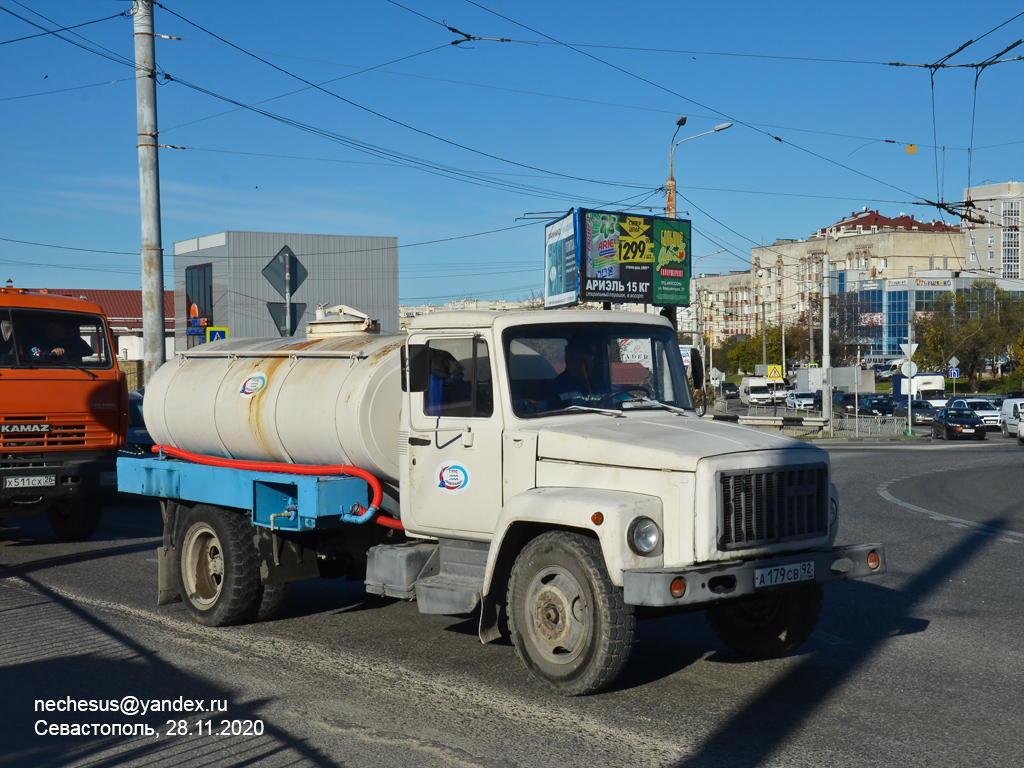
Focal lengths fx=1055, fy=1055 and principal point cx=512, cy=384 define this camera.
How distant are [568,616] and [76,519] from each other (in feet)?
31.6

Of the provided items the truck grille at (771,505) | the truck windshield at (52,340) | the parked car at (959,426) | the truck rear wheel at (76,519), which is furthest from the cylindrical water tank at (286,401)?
the parked car at (959,426)

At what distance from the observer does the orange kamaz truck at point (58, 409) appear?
12492 mm

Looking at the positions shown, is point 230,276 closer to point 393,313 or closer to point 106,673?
point 393,313

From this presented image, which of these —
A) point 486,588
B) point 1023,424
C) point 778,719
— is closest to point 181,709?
point 486,588

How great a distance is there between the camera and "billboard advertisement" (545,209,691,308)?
129 ft

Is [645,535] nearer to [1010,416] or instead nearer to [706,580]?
[706,580]

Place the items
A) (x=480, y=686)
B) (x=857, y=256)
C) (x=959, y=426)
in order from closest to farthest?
(x=480, y=686), (x=959, y=426), (x=857, y=256)

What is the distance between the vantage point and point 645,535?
229 inches

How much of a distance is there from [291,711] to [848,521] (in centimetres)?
1070

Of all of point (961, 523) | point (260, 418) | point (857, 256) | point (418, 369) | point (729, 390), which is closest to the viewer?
point (418, 369)

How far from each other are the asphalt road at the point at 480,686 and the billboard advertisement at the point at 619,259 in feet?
96.5

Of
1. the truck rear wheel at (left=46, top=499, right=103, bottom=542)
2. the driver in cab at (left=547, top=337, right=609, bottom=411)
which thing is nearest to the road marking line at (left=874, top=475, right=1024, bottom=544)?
the driver in cab at (left=547, top=337, right=609, bottom=411)

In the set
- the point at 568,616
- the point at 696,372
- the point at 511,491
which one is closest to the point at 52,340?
the point at 511,491

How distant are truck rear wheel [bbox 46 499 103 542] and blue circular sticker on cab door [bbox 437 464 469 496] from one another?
8198 mm
